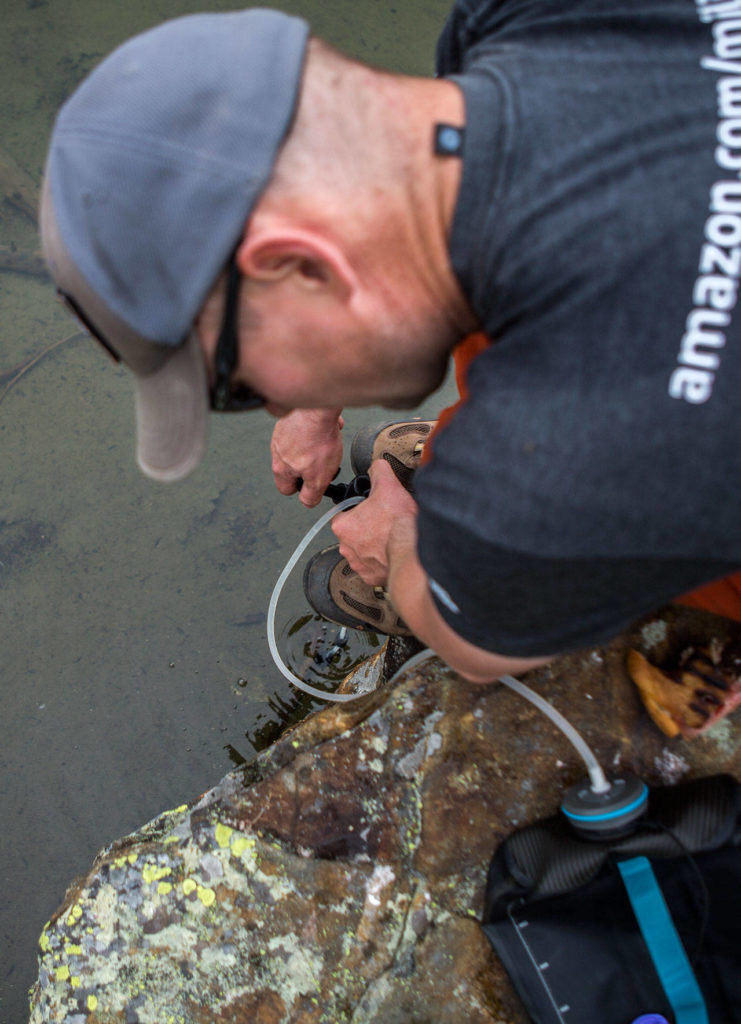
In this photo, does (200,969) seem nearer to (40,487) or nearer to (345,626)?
(345,626)

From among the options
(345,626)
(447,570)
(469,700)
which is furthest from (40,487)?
(447,570)

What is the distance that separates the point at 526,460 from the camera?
0.89 m

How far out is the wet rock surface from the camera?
4.47ft

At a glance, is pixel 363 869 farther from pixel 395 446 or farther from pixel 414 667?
pixel 395 446

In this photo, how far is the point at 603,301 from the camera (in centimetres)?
85

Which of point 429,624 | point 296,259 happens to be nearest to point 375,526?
point 429,624

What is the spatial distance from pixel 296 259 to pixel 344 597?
1.30 metres

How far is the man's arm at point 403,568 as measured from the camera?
47.6 inches

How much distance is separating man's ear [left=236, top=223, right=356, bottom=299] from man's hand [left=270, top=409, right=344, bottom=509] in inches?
32.8

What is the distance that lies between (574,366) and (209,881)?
122cm

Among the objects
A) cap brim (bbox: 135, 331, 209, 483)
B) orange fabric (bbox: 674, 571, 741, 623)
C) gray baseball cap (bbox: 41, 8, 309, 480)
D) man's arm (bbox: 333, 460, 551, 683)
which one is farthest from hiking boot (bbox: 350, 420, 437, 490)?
gray baseball cap (bbox: 41, 8, 309, 480)

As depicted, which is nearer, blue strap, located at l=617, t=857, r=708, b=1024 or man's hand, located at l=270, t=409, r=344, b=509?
blue strap, located at l=617, t=857, r=708, b=1024

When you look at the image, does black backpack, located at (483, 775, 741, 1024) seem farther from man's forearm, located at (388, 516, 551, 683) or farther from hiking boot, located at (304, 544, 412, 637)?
hiking boot, located at (304, 544, 412, 637)

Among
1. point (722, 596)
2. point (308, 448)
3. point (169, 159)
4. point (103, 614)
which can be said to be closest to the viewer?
point (169, 159)
